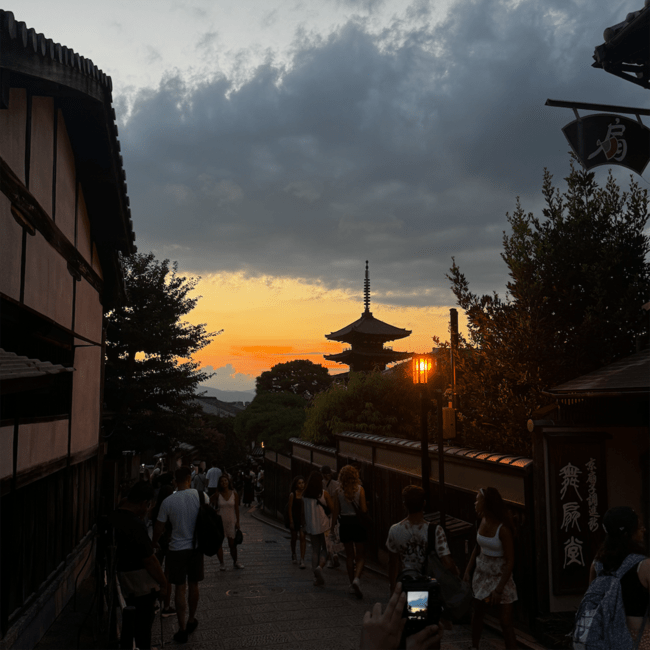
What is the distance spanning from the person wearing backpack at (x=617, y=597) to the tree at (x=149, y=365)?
2260 cm

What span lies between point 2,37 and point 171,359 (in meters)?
21.7

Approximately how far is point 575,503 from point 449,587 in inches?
126

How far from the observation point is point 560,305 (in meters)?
12.3

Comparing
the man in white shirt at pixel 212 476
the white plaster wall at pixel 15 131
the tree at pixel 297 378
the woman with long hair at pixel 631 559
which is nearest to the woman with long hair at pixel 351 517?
the woman with long hair at pixel 631 559

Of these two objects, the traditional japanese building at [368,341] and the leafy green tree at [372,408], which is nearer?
the leafy green tree at [372,408]

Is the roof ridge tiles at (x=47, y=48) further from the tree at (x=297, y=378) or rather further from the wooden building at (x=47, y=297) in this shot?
the tree at (x=297, y=378)

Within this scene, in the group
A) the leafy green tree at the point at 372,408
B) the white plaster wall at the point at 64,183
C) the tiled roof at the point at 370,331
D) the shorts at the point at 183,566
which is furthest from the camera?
the tiled roof at the point at 370,331

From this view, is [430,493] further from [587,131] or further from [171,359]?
[171,359]

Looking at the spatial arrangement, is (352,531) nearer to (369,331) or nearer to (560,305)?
(560,305)

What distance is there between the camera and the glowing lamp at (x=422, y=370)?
1131cm

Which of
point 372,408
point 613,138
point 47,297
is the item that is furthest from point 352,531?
point 372,408

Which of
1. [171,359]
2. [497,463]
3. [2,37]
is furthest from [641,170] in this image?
[171,359]

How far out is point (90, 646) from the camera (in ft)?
20.6

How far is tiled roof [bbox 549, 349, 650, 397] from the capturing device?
717 cm
